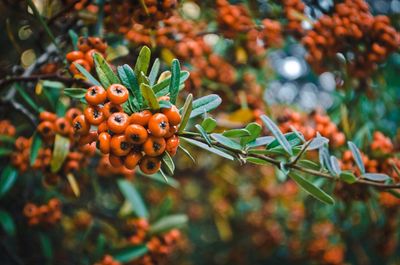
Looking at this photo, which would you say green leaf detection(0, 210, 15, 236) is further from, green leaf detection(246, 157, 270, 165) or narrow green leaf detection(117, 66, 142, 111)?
green leaf detection(246, 157, 270, 165)

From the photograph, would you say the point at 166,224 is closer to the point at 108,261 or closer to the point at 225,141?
the point at 108,261

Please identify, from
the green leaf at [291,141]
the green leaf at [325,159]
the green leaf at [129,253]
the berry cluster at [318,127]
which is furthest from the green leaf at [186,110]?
the green leaf at [129,253]

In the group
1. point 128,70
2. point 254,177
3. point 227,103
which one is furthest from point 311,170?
point 254,177

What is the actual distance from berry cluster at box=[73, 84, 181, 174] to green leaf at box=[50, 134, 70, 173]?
63 centimetres

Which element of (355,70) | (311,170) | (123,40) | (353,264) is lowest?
(353,264)

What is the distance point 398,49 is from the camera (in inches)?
87.6

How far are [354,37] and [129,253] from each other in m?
1.93

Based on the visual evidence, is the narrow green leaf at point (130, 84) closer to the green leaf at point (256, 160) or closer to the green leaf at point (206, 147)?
the green leaf at point (206, 147)

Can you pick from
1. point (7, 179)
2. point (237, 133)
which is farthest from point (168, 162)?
point (7, 179)

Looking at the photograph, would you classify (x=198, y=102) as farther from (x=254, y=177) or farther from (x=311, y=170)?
(x=254, y=177)

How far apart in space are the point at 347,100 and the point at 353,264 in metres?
3.86

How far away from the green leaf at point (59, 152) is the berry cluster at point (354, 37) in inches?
61.4

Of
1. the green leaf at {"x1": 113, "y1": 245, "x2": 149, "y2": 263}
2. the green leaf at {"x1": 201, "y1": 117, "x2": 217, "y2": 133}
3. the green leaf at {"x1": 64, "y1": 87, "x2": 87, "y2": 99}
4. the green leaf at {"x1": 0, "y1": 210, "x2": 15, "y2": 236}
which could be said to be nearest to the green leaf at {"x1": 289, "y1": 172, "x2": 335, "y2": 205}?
the green leaf at {"x1": 201, "y1": 117, "x2": 217, "y2": 133}

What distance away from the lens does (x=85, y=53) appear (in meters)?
1.56
